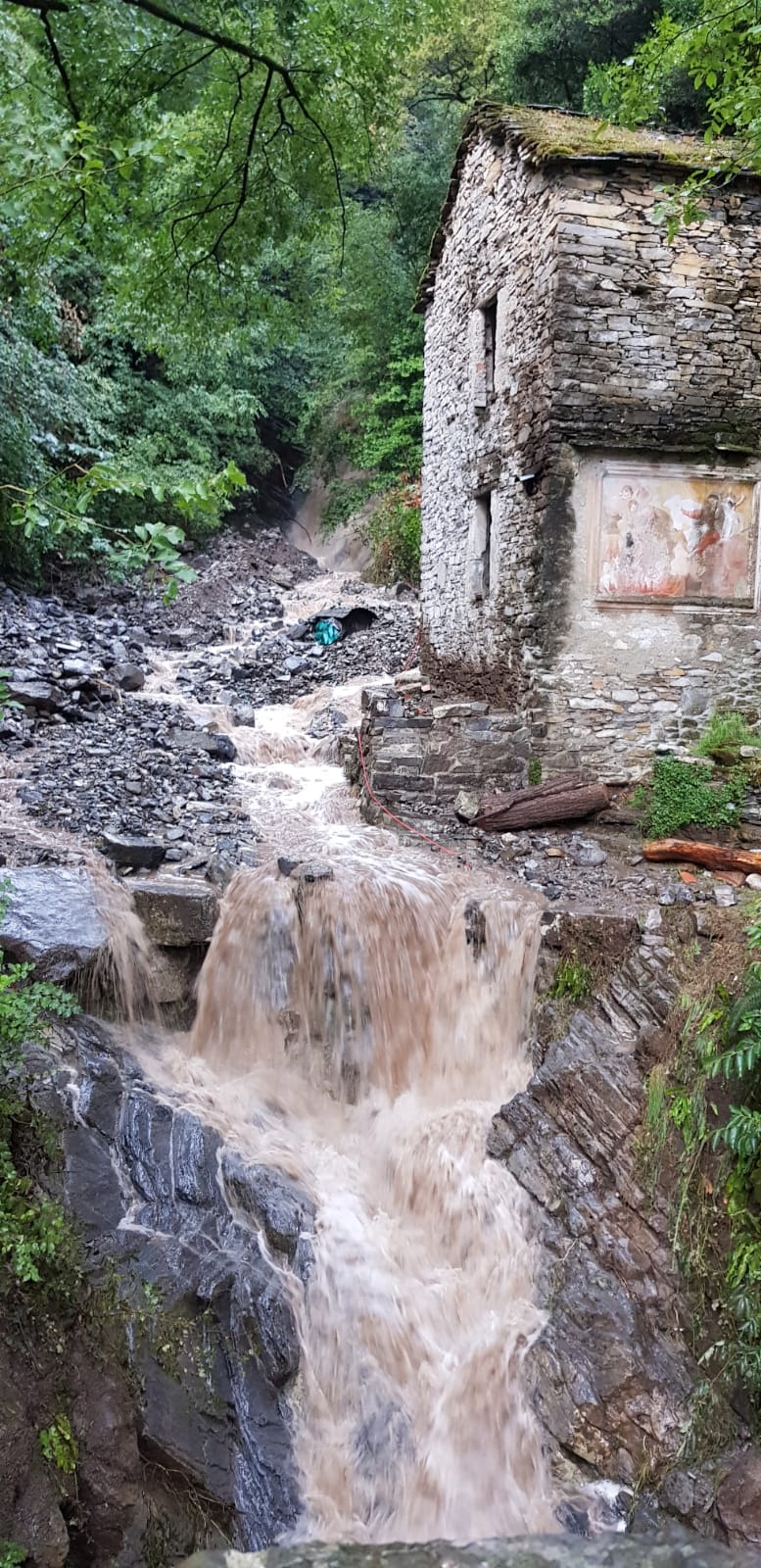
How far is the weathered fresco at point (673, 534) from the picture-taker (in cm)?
888

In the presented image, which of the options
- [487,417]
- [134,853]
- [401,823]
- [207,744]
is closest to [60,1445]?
[134,853]

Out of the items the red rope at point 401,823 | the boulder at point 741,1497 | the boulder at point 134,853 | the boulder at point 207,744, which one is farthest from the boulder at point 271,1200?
the boulder at point 207,744

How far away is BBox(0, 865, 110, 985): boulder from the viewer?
6484mm

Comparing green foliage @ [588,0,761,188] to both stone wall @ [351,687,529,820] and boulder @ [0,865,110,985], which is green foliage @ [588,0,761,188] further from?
boulder @ [0,865,110,985]

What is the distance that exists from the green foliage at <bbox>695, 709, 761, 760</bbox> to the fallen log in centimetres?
112

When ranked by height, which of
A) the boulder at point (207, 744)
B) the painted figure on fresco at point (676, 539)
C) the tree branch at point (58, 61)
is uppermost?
the tree branch at point (58, 61)

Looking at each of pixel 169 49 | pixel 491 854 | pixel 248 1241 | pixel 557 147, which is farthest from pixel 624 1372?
pixel 557 147

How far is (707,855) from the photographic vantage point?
8078 millimetres

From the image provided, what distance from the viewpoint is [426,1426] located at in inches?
207

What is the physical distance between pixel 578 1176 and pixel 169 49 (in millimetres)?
7124

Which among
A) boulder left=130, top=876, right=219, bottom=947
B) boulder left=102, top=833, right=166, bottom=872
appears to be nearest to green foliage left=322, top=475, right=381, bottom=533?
boulder left=102, top=833, right=166, bottom=872

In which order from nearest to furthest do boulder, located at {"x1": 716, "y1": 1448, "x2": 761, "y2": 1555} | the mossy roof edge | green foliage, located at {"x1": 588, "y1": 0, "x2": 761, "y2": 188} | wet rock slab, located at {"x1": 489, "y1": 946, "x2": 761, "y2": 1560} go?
boulder, located at {"x1": 716, "y1": 1448, "x2": 761, "y2": 1555}
wet rock slab, located at {"x1": 489, "y1": 946, "x2": 761, "y2": 1560}
green foliage, located at {"x1": 588, "y1": 0, "x2": 761, "y2": 188}
the mossy roof edge

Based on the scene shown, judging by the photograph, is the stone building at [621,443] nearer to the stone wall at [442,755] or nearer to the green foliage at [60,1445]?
the stone wall at [442,755]

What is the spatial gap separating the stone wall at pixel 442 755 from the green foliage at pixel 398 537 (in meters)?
9.91
